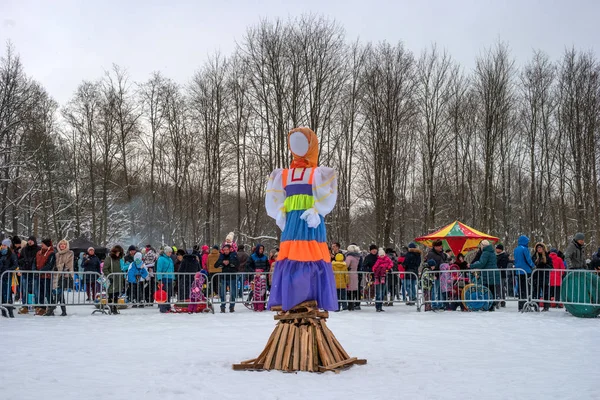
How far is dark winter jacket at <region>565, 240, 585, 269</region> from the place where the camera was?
15.6 metres

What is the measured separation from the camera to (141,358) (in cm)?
862

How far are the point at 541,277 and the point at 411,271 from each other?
3.96 m

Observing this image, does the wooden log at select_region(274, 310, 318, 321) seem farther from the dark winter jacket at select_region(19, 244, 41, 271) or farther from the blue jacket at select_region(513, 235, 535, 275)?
the dark winter jacket at select_region(19, 244, 41, 271)

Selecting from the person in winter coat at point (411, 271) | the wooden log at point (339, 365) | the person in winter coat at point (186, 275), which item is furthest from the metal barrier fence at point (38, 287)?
the wooden log at point (339, 365)

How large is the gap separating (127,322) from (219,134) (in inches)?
861

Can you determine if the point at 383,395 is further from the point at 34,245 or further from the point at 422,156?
the point at 422,156

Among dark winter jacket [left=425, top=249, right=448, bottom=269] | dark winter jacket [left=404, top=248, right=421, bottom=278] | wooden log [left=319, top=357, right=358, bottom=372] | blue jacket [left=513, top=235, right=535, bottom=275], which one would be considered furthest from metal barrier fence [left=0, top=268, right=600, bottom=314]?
wooden log [left=319, top=357, right=358, bottom=372]

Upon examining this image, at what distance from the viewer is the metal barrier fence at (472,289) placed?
53.5 ft

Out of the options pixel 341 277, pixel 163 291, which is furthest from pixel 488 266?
pixel 163 291

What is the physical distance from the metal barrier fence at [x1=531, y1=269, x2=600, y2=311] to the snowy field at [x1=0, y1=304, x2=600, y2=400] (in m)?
0.54

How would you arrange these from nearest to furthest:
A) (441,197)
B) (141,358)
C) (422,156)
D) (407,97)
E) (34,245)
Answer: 1. (141,358)
2. (34,245)
3. (407,97)
4. (422,156)
5. (441,197)

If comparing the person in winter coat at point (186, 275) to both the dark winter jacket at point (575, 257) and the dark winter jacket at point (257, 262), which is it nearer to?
the dark winter jacket at point (257, 262)

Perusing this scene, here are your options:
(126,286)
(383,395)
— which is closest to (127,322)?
(126,286)

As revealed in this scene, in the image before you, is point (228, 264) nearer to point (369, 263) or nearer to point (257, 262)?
point (257, 262)
